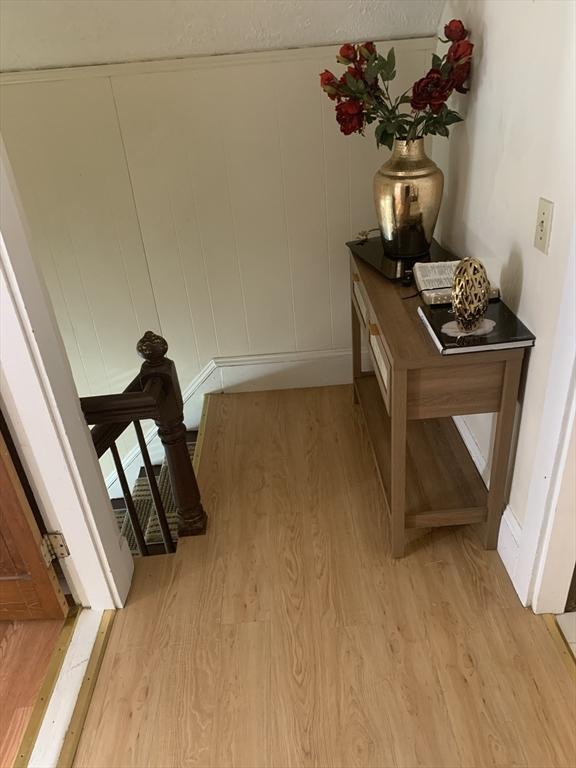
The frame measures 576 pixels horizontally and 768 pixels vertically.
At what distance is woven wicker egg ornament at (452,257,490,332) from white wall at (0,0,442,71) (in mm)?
1184

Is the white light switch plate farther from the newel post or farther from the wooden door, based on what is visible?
the wooden door

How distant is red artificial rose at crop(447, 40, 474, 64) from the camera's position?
5.88 feet

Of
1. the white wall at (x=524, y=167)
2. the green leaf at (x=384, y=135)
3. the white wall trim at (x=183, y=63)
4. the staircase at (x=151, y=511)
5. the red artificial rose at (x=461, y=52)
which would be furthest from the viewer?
the staircase at (x=151, y=511)

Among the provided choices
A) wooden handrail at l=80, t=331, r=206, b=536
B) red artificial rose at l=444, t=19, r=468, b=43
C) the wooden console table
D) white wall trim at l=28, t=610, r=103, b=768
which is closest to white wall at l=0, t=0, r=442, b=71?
red artificial rose at l=444, t=19, r=468, b=43

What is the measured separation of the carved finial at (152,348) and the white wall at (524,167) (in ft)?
3.46

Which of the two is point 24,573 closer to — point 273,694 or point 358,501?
point 273,694

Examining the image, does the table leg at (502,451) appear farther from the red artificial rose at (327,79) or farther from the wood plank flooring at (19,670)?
the wood plank flooring at (19,670)

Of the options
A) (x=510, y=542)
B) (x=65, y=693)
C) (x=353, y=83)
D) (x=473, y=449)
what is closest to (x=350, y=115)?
(x=353, y=83)

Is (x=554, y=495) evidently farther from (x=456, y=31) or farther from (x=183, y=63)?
(x=183, y=63)

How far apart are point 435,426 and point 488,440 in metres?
0.29

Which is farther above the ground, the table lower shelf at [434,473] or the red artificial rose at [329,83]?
the red artificial rose at [329,83]

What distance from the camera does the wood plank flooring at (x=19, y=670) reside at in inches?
59.7

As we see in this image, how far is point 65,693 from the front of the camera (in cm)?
160

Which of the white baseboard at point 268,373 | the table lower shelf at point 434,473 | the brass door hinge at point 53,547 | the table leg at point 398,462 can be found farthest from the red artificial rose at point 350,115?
the brass door hinge at point 53,547
